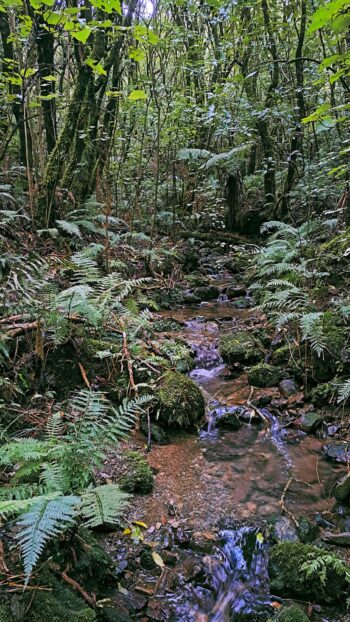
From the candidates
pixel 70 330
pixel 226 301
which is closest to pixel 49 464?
pixel 70 330

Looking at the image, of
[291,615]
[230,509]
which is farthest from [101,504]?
[230,509]

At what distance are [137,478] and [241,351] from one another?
116 inches

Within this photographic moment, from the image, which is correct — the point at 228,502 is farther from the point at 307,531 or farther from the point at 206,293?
the point at 206,293

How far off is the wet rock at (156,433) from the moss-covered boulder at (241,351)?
199 centimetres

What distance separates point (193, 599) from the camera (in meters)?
2.78

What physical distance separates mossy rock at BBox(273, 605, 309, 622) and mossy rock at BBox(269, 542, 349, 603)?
253 millimetres

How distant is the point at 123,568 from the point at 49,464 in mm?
929

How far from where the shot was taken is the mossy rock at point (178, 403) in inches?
176

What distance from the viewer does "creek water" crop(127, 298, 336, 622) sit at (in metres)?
Result: 2.87

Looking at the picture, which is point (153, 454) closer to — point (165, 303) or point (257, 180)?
point (165, 303)

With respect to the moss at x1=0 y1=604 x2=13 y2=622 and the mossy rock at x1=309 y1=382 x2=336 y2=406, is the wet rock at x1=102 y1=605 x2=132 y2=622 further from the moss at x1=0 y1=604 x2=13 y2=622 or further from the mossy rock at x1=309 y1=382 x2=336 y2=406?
the mossy rock at x1=309 y1=382 x2=336 y2=406

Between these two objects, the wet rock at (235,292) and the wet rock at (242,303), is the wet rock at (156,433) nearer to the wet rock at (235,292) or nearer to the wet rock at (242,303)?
the wet rock at (242,303)

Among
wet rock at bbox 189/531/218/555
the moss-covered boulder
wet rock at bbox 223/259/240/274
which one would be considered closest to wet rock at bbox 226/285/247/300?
wet rock at bbox 223/259/240/274

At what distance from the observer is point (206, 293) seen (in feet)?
29.6
